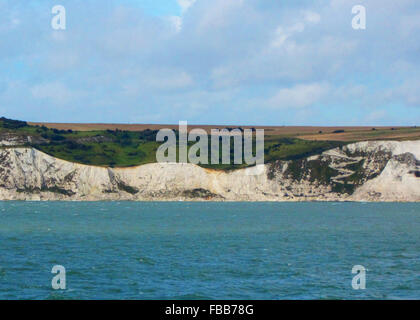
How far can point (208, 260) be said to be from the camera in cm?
5028

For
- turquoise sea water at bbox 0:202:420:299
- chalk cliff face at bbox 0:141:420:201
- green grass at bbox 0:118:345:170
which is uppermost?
green grass at bbox 0:118:345:170

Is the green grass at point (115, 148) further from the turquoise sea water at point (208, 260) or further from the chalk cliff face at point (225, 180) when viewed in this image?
the turquoise sea water at point (208, 260)

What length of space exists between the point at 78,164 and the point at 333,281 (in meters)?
133

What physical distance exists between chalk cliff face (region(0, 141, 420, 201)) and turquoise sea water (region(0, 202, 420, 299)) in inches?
3094

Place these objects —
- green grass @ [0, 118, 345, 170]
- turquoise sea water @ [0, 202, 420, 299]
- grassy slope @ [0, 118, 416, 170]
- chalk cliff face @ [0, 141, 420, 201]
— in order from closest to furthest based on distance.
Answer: turquoise sea water @ [0, 202, 420, 299] → chalk cliff face @ [0, 141, 420, 201] → green grass @ [0, 118, 345, 170] → grassy slope @ [0, 118, 416, 170]

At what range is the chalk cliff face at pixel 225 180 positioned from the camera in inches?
6412

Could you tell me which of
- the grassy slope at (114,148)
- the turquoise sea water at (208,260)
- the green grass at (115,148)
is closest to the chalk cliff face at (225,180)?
the green grass at (115,148)

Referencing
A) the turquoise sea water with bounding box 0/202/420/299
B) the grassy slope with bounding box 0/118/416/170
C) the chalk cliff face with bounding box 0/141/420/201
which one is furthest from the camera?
the grassy slope with bounding box 0/118/416/170

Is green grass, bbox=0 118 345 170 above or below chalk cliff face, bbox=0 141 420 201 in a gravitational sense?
above

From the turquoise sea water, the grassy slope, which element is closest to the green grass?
the grassy slope

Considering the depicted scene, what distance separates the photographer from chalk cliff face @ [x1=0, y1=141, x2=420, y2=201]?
16288 cm

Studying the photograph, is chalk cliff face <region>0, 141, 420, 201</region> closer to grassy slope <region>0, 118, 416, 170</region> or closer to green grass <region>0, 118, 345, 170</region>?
green grass <region>0, 118, 345, 170</region>

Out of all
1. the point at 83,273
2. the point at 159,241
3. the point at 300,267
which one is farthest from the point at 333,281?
the point at 159,241

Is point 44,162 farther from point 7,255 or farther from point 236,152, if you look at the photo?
point 7,255
